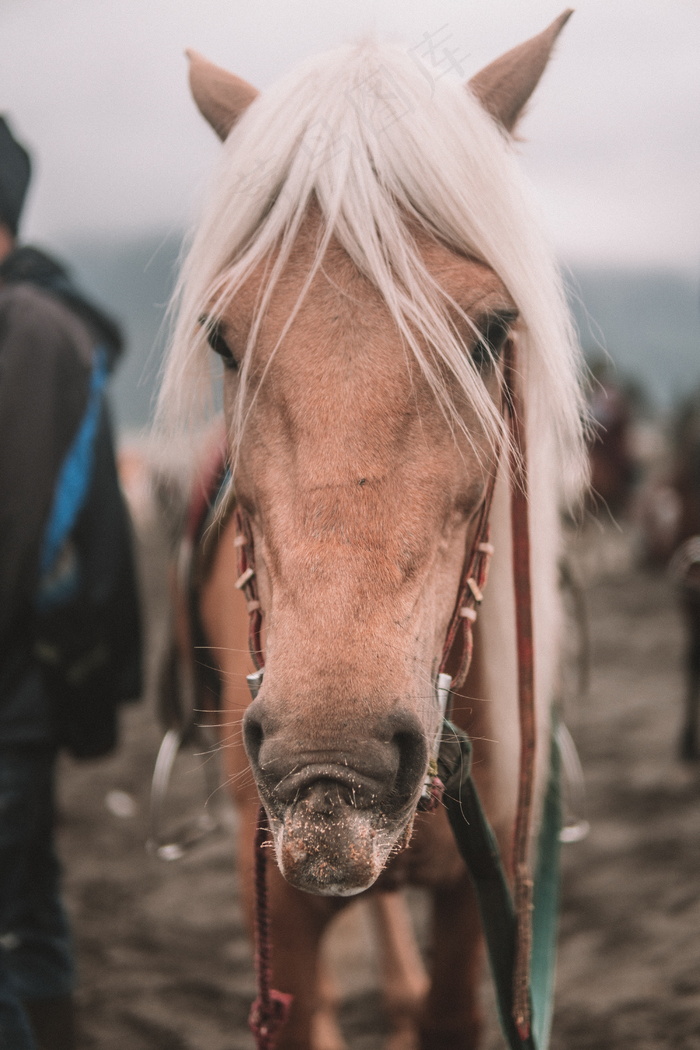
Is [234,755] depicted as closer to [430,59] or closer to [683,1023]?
[430,59]

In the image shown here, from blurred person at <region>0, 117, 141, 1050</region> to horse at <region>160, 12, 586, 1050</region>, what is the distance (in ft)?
1.99

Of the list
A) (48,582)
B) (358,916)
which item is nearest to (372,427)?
(48,582)

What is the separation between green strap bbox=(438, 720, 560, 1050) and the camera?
133cm

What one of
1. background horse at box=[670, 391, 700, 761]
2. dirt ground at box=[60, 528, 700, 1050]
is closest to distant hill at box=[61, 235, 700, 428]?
background horse at box=[670, 391, 700, 761]

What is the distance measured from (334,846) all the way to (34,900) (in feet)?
5.44

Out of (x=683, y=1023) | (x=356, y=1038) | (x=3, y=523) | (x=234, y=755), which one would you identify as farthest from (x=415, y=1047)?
(x=3, y=523)

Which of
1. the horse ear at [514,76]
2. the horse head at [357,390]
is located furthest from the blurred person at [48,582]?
the horse ear at [514,76]

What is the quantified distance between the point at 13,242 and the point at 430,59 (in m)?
1.38

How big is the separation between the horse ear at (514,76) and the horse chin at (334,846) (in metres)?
1.25

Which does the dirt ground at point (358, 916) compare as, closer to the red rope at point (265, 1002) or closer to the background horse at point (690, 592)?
the background horse at point (690, 592)

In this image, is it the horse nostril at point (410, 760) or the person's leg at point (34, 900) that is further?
the person's leg at point (34, 900)

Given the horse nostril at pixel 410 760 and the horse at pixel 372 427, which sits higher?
the horse at pixel 372 427

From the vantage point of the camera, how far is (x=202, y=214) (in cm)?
164

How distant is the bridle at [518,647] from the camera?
1383mm
